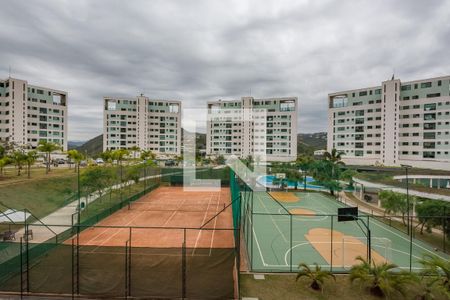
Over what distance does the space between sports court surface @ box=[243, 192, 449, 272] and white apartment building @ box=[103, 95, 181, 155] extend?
55.5 m

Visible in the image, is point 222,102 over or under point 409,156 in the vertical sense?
over

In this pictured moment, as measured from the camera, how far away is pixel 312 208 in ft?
78.5

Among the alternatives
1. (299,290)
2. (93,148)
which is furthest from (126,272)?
(93,148)

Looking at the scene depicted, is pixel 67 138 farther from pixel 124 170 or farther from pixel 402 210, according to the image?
pixel 402 210

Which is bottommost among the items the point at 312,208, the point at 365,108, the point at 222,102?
the point at 312,208

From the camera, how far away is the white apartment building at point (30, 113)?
165 feet

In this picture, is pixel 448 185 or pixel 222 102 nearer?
pixel 448 185

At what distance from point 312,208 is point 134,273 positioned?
63.4ft

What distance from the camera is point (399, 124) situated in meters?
A: 46.3

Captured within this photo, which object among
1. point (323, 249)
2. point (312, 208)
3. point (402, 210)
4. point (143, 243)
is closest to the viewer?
point (323, 249)

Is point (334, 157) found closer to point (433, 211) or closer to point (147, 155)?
point (433, 211)

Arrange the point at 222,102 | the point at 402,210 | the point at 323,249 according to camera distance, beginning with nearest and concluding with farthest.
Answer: the point at 323,249 → the point at 402,210 → the point at 222,102

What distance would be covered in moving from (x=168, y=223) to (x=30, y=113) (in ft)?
172

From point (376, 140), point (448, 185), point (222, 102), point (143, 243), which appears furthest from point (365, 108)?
point (143, 243)
